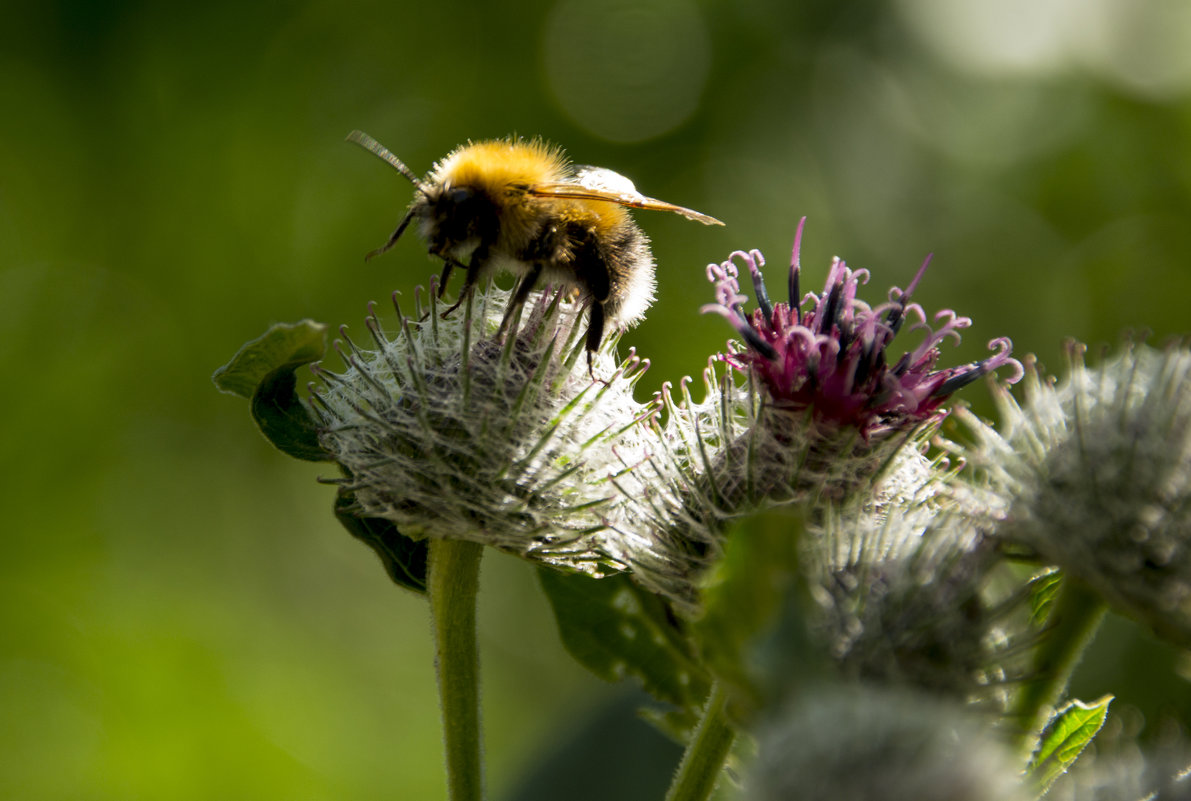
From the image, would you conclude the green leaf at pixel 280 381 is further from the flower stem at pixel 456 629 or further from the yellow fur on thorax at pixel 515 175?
the yellow fur on thorax at pixel 515 175

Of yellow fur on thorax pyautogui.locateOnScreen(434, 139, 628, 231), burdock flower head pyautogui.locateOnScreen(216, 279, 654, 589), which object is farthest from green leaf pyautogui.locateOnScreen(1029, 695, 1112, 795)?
yellow fur on thorax pyautogui.locateOnScreen(434, 139, 628, 231)

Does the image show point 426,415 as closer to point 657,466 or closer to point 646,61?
point 657,466

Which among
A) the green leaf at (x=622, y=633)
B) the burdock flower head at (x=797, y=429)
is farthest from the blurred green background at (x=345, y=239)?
the burdock flower head at (x=797, y=429)

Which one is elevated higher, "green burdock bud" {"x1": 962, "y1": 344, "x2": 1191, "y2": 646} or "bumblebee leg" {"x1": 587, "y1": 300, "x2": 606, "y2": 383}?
"bumblebee leg" {"x1": 587, "y1": 300, "x2": 606, "y2": 383}

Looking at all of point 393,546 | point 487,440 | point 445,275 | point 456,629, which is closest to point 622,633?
point 456,629

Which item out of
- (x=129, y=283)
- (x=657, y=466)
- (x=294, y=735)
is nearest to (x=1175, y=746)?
(x=657, y=466)

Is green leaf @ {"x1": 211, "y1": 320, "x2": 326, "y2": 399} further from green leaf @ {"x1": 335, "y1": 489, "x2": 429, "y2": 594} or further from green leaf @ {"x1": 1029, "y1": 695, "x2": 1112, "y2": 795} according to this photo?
green leaf @ {"x1": 1029, "y1": 695, "x2": 1112, "y2": 795}

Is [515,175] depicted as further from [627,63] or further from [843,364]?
[627,63]
